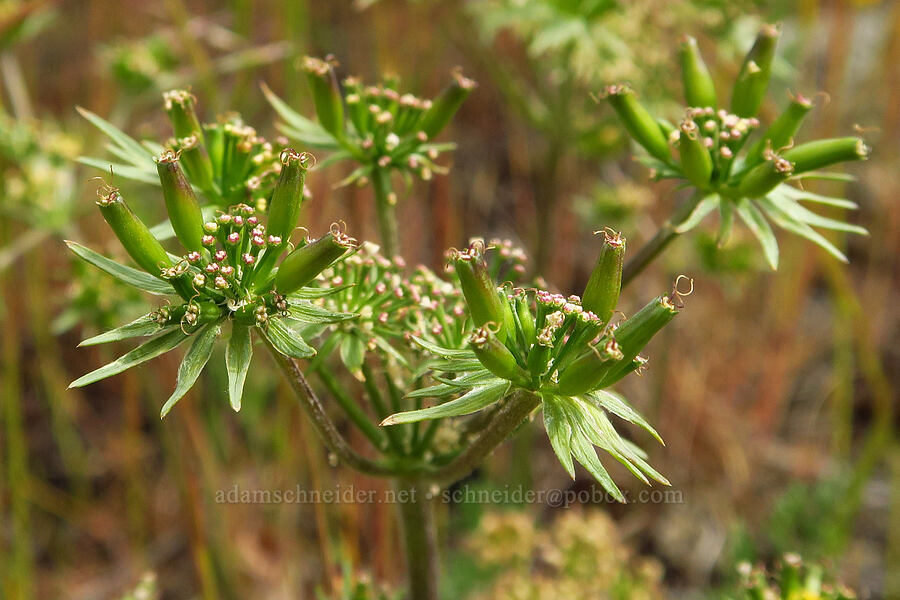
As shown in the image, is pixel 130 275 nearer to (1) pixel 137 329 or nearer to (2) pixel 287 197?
(1) pixel 137 329

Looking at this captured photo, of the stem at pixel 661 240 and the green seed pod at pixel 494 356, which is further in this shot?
the stem at pixel 661 240

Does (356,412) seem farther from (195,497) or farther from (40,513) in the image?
(40,513)

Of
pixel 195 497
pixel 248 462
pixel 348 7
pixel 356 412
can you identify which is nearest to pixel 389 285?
pixel 356 412

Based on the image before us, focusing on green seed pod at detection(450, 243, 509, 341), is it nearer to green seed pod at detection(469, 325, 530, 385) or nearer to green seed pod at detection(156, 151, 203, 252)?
green seed pod at detection(469, 325, 530, 385)

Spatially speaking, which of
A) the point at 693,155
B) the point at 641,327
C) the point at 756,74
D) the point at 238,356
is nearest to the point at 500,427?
the point at 641,327

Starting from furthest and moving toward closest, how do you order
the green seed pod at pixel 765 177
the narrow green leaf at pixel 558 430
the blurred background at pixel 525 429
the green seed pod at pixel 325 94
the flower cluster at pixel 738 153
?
the blurred background at pixel 525 429 < the green seed pod at pixel 325 94 < the flower cluster at pixel 738 153 < the green seed pod at pixel 765 177 < the narrow green leaf at pixel 558 430

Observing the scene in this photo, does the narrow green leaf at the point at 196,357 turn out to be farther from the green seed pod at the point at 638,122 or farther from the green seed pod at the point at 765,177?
the green seed pod at the point at 765,177

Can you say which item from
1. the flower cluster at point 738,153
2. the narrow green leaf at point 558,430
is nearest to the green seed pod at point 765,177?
the flower cluster at point 738,153

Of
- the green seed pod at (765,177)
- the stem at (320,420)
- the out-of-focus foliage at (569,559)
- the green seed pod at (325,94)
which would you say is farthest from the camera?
the out-of-focus foliage at (569,559)
